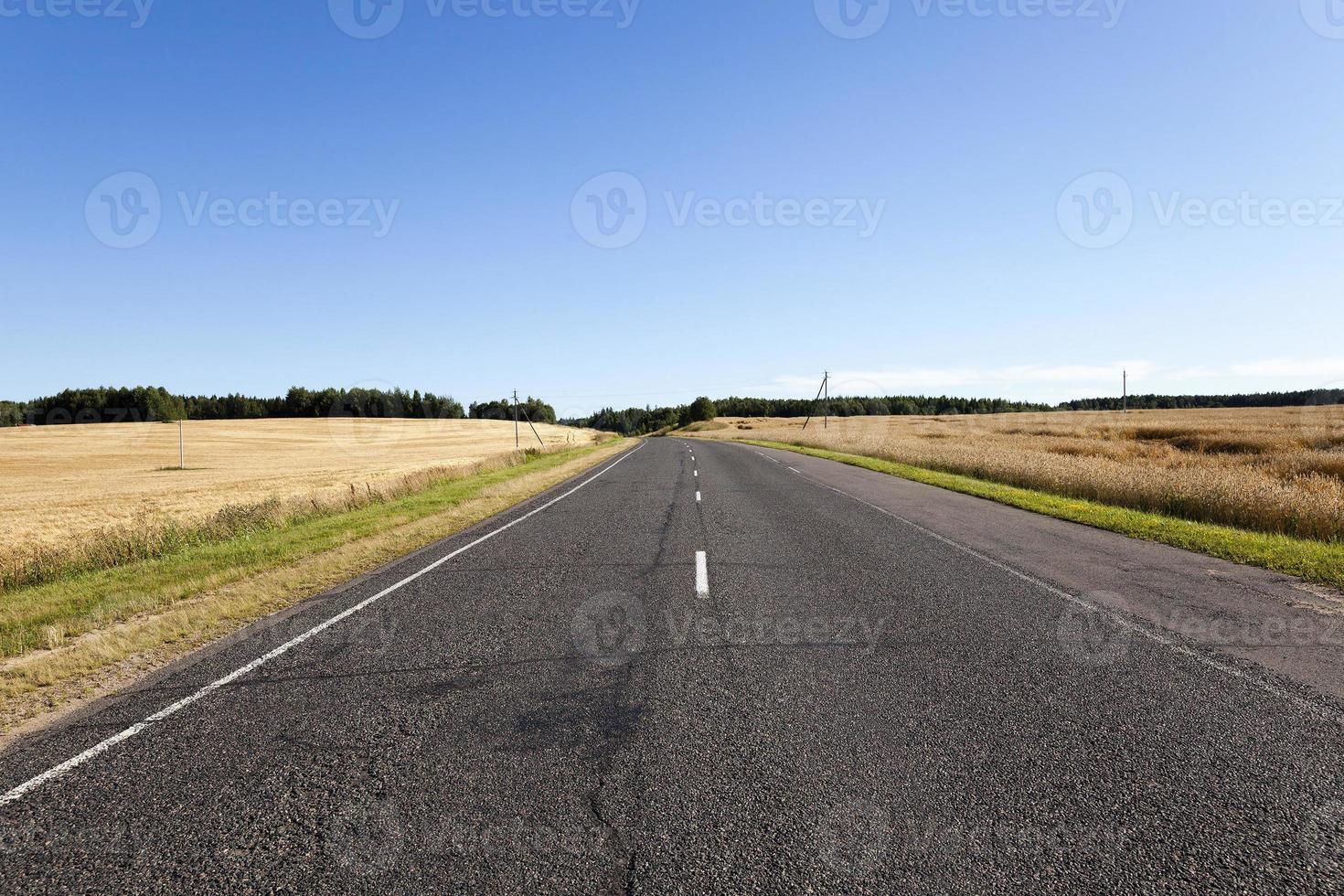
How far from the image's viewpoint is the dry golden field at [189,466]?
723 inches

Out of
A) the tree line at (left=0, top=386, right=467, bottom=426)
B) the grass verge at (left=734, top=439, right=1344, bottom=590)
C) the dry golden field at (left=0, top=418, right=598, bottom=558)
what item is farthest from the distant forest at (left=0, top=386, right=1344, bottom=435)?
the grass verge at (left=734, top=439, right=1344, bottom=590)

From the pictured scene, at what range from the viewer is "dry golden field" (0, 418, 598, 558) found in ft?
60.3

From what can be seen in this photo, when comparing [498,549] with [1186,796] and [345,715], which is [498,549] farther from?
[1186,796]

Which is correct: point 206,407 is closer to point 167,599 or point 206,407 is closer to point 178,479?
point 178,479

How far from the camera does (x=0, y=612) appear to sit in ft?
24.9

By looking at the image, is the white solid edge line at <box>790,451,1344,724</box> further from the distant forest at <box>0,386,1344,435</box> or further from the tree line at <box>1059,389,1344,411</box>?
the tree line at <box>1059,389,1344,411</box>

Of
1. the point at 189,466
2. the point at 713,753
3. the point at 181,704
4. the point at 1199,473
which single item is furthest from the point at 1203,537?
the point at 189,466

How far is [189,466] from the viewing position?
42.4 m

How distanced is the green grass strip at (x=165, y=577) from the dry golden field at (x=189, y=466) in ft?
9.33

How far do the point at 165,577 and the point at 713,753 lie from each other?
28.9 feet

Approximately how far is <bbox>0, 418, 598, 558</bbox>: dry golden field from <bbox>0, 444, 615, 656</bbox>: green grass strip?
2.84 meters

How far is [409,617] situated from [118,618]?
3343mm

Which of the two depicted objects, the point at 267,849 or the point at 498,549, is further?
the point at 498,549

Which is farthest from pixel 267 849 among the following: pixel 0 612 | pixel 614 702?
pixel 0 612
